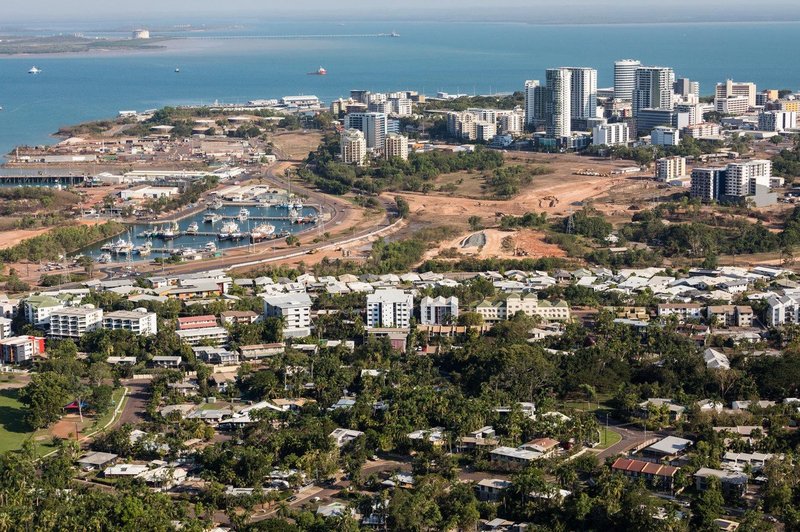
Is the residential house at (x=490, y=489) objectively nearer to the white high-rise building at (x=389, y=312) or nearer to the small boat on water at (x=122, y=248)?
the white high-rise building at (x=389, y=312)

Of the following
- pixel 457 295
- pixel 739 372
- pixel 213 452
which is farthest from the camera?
pixel 457 295

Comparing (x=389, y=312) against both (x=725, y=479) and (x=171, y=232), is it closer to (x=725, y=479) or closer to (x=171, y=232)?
(x=725, y=479)

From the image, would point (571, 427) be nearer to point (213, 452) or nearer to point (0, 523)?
point (213, 452)

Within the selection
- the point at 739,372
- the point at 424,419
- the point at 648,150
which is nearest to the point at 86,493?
the point at 424,419

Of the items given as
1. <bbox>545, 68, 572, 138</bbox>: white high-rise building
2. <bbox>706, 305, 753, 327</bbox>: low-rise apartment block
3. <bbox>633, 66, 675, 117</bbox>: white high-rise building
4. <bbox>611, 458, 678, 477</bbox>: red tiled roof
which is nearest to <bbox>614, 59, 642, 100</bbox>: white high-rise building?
<bbox>633, 66, 675, 117</bbox>: white high-rise building

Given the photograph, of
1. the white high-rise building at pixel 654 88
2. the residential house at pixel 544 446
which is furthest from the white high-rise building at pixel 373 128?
the residential house at pixel 544 446

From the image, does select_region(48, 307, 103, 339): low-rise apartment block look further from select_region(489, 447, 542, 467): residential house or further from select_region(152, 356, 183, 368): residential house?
select_region(489, 447, 542, 467): residential house

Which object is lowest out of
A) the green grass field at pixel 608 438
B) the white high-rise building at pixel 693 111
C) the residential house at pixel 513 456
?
the green grass field at pixel 608 438
